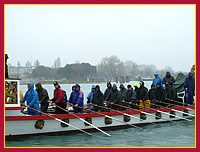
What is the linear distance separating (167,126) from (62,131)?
573 cm

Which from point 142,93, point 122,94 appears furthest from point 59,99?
point 142,93

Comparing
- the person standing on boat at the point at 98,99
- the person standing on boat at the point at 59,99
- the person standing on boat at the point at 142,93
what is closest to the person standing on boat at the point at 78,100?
the person standing on boat at the point at 59,99

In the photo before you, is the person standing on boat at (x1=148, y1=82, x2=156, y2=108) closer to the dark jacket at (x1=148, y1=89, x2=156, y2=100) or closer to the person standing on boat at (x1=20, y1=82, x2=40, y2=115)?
the dark jacket at (x1=148, y1=89, x2=156, y2=100)

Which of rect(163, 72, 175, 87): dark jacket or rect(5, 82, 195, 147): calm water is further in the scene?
rect(163, 72, 175, 87): dark jacket

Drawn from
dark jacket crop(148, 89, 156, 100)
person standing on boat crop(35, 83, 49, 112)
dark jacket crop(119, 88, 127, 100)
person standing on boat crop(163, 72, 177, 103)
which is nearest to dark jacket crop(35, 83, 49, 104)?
person standing on boat crop(35, 83, 49, 112)

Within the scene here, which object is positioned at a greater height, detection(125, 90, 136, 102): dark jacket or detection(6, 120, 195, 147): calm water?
detection(125, 90, 136, 102): dark jacket

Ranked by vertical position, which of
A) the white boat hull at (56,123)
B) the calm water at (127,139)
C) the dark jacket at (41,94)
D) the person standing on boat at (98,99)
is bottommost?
the calm water at (127,139)

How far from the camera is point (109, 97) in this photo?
54.3ft

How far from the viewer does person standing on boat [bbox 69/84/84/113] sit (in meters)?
14.6

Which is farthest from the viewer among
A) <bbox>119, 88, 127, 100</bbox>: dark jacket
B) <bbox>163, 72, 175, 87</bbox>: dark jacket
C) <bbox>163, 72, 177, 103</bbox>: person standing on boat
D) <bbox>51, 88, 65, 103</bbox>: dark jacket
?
<bbox>163, 72, 175, 87</bbox>: dark jacket

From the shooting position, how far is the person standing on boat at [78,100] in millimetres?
14641

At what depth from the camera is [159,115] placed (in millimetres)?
18234

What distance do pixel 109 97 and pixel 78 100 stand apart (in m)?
2.24

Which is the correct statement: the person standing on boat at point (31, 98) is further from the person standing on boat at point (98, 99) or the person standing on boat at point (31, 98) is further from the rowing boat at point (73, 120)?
the person standing on boat at point (98, 99)
